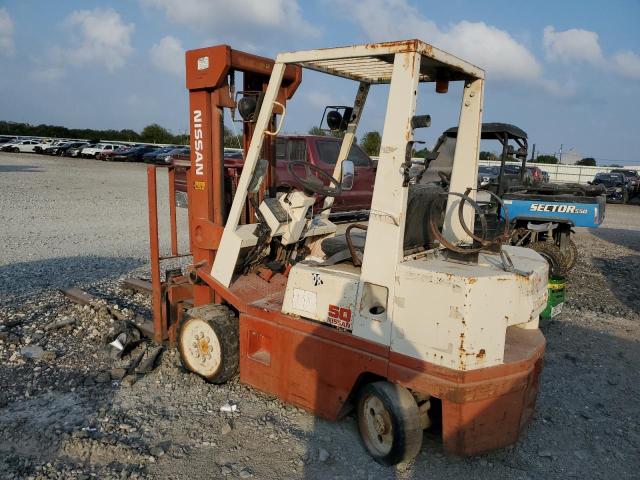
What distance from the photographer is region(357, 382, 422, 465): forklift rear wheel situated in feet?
11.1

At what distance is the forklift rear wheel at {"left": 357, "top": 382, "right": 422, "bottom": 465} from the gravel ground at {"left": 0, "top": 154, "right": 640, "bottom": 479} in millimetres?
116

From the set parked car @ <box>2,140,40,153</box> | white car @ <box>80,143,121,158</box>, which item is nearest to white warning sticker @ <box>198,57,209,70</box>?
white car @ <box>80,143,121,158</box>

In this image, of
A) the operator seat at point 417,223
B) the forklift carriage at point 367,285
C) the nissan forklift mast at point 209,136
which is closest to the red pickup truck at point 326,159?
the nissan forklift mast at point 209,136

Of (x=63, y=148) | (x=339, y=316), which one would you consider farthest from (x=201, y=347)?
(x=63, y=148)

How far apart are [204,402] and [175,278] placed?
1428 mm

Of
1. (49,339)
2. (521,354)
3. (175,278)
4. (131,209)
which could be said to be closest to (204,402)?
(175,278)

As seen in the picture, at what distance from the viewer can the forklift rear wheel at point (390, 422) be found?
134 inches

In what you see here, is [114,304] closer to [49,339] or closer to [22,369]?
[49,339]

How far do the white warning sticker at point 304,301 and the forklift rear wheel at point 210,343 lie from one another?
→ 2.39 ft

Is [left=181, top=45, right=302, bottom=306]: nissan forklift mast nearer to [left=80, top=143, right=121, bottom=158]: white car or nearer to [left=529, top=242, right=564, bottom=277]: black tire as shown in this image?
[left=529, top=242, right=564, bottom=277]: black tire

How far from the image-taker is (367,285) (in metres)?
3.50

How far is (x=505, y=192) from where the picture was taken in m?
9.75

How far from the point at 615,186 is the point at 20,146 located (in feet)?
134

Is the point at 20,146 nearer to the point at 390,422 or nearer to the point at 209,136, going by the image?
the point at 209,136
